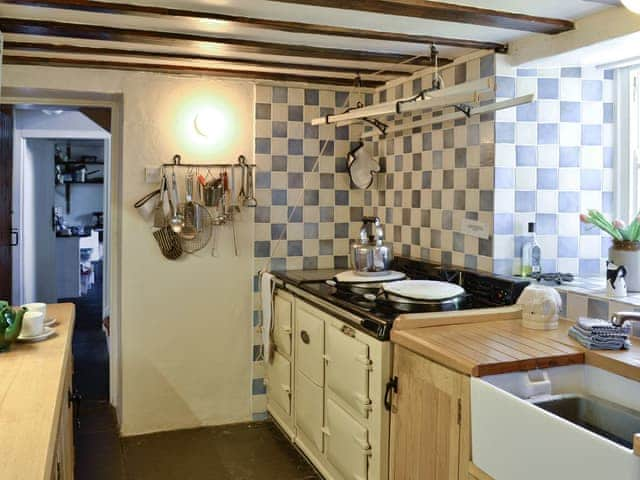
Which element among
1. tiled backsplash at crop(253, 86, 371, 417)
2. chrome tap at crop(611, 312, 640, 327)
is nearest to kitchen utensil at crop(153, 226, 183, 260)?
tiled backsplash at crop(253, 86, 371, 417)

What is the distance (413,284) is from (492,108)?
779 millimetres

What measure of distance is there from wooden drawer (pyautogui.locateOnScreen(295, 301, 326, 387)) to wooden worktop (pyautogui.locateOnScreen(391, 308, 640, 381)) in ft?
2.18

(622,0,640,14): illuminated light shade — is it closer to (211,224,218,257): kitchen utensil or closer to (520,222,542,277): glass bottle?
(520,222,542,277): glass bottle

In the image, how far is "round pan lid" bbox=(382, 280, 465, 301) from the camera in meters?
2.28

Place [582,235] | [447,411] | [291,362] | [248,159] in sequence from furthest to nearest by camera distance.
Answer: [248,159]
[291,362]
[582,235]
[447,411]

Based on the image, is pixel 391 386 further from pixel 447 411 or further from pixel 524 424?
pixel 524 424

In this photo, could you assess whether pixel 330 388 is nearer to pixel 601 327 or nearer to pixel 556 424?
pixel 601 327

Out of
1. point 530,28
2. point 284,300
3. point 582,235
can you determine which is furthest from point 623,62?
point 284,300

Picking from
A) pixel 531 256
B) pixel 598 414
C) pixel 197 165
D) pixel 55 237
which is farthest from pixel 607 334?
pixel 55 237

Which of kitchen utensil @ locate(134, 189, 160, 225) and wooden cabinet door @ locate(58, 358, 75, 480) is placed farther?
kitchen utensil @ locate(134, 189, 160, 225)

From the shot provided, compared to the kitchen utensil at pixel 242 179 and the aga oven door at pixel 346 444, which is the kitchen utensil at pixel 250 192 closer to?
the kitchen utensil at pixel 242 179

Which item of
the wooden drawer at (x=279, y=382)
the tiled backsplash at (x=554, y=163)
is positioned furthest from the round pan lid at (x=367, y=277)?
the wooden drawer at (x=279, y=382)

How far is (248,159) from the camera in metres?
3.40

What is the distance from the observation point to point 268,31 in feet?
8.14
